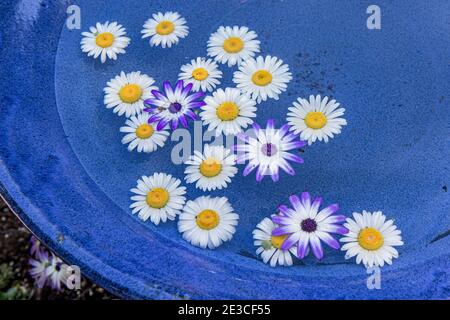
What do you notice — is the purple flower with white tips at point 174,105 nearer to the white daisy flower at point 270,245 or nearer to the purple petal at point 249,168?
the purple petal at point 249,168

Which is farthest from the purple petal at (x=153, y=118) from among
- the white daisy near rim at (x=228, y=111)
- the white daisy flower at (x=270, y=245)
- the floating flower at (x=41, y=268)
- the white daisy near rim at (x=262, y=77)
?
the floating flower at (x=41, y=268)

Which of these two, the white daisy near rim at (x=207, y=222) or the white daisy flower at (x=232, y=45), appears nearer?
the white daisy near rim at (x=207, y=222)

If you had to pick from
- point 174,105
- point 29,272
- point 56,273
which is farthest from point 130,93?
point 29,272

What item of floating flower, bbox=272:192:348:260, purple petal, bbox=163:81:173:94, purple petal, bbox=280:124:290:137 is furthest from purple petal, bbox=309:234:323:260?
purple petal, bbox=163:81:173:94

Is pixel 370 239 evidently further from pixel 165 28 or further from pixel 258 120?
pixel 165 28

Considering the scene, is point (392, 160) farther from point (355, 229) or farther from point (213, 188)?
point (213, 188)

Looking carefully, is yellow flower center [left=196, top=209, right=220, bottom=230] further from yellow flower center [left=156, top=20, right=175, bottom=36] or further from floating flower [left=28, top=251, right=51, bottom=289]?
floating flower [left=28, top=251, right=51, bottom=289]
